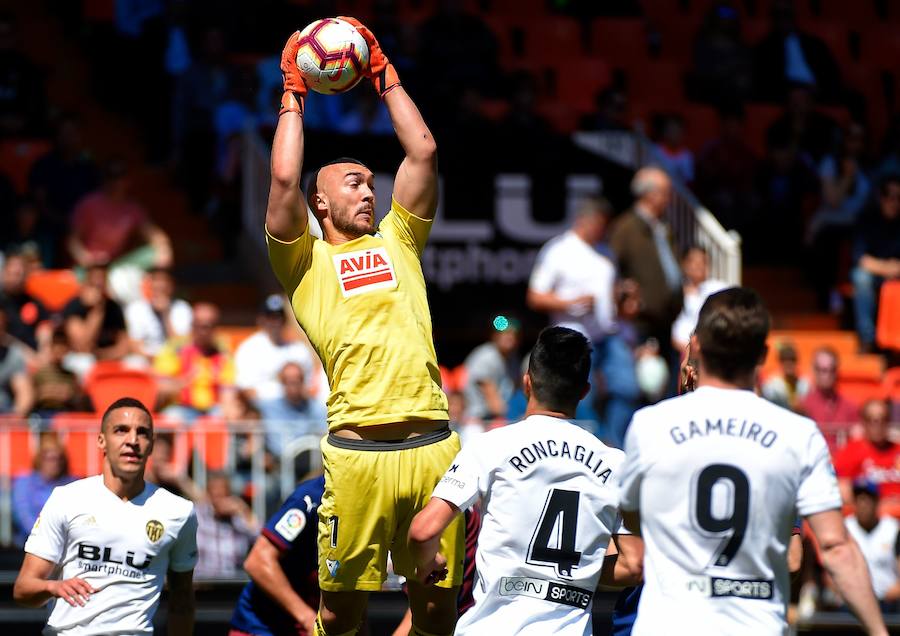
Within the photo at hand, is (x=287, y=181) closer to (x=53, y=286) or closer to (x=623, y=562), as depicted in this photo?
(x=623, y=562)

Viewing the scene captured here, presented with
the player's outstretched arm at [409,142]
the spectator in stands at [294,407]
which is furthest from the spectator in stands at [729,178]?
the player's outstretched arm at [409,142]

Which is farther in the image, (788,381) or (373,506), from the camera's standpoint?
(788,381)

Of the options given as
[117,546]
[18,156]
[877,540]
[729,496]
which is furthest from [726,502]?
[18,156]

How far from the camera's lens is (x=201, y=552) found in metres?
11.1

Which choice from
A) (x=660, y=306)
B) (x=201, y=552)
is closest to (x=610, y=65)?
(x=660, y=306)

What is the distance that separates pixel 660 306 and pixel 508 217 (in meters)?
2.23

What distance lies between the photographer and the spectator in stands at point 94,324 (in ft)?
40.8

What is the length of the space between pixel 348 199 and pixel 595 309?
19.4 feet

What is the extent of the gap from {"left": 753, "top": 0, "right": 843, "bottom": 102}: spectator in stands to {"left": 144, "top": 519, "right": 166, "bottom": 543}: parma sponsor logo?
13164 mm

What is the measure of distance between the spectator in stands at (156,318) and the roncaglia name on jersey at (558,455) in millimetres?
8177

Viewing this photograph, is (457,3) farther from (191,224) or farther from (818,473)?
(818,473)

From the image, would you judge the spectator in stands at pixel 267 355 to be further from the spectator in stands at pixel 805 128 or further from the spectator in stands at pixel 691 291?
the spectator in stands at pixel 805 128

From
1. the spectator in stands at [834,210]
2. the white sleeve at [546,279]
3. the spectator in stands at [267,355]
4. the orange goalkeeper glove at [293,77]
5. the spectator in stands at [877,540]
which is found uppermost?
the spectator in stands at [834,210]

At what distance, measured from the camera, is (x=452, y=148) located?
1384 cm
